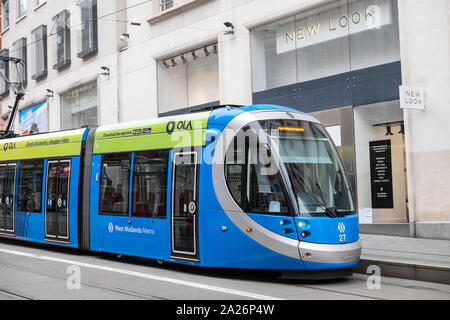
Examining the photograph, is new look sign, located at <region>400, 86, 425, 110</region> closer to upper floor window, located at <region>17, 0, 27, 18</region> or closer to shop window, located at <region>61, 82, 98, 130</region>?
shop window, located at <region>61, 82, 98, 130</region>

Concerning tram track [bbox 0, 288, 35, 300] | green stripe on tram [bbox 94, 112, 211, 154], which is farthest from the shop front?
tram track [bbox 0, 288, 35, 300]

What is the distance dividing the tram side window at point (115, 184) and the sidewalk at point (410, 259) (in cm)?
451

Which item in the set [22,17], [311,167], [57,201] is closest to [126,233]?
[57,201]

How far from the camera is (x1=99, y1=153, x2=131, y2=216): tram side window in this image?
11461 millimetres

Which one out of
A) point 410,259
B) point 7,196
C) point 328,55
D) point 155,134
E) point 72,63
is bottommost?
point 410,259

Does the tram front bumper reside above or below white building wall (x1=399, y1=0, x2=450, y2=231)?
below

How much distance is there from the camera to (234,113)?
9.80 m

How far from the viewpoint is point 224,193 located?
9.51 meters

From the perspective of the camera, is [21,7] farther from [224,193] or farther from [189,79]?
[224,193]

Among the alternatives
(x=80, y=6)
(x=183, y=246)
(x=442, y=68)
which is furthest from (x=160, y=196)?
(x=80, y=6)

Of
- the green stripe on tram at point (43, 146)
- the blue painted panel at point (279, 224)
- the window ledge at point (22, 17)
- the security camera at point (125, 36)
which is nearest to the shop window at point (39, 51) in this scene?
the window ledge at point (22, 17)

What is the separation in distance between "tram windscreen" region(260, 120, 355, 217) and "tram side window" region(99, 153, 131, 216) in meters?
3.31

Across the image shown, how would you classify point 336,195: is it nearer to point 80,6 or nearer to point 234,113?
point 234,113

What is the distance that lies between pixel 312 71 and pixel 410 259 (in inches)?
302
